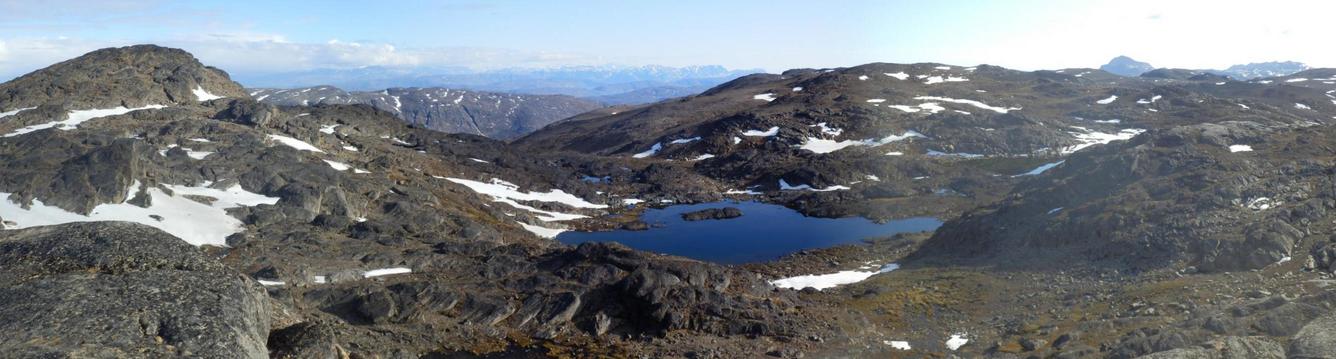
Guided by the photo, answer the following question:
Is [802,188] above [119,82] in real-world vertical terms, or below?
below

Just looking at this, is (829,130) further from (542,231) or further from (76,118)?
(76,118)

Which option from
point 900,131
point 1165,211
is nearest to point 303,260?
point 1165,211

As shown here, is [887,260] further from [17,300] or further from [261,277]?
[17,300]

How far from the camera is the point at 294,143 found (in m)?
68.9

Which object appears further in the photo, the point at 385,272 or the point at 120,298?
the point at 385,272

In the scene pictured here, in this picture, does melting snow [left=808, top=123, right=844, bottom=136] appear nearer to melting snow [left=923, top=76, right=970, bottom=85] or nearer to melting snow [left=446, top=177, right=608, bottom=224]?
melting snow [left=923, top=76, right=970, bottom=85]

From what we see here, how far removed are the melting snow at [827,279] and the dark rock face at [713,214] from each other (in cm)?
2911

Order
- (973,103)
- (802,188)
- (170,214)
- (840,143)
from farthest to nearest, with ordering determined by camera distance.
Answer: (973,103) → (840,143) → (802,188) → (170,214)

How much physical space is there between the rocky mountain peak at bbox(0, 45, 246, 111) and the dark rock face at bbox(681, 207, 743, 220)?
53.9 m

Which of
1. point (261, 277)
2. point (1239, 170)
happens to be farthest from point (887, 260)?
point (261, 277)

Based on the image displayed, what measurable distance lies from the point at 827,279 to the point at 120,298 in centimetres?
4073

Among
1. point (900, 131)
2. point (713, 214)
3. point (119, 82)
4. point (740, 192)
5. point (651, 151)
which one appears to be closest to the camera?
point (119, 82)

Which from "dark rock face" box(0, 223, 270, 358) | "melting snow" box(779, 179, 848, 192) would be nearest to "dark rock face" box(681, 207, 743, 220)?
"melting snow" box(779, 179, 848, 192)

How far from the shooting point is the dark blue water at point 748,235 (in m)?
64.9
